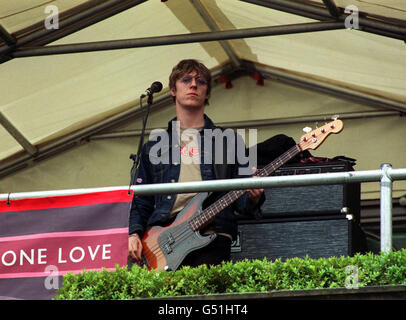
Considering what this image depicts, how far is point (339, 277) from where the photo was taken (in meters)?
3.97

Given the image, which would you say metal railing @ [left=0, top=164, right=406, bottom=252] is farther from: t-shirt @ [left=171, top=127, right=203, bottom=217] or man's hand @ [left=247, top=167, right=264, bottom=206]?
t-shirt @ [left=171, top=127, right=203, bottom=217]

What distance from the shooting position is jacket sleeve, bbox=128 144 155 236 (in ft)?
17.0

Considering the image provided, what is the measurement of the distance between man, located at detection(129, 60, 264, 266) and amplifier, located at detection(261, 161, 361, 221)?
2.21ft

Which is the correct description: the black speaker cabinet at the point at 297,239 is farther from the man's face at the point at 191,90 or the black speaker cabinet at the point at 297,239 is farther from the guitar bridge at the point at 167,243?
the man's face at the point at 191,90

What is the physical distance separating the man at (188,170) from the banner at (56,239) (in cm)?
49

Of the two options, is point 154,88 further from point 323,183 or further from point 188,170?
point 323,183

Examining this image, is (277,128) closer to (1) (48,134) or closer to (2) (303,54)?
(2) (303,54)

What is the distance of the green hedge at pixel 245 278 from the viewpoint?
3951 mm

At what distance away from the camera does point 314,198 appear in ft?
18.8

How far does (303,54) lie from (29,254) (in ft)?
12.8

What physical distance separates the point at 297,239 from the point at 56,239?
1.59 metres

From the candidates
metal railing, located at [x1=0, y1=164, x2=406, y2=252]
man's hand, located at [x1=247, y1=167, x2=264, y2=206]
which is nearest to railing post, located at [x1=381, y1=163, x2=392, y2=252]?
metal railing, located at [x1=0, y1=164, x2=406, y2=252]

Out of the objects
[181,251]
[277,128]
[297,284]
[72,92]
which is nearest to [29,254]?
[181,251]
